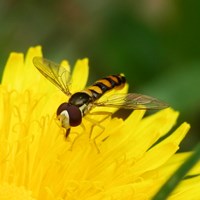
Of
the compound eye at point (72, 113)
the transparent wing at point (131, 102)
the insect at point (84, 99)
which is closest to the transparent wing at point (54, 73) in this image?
the insect at point (84, 99)

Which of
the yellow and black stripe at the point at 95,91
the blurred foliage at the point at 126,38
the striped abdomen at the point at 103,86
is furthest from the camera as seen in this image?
the blurred foliage at the point at 126,38

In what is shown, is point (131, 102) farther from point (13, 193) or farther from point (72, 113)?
point (13, 193)

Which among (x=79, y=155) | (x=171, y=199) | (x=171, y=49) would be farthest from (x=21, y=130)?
(x=171, y=49)

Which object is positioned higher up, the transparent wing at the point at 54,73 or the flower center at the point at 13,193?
the transparent wing at the point at 54,73

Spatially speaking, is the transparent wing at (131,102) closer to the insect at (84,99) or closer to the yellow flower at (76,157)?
the insect at (84,99)

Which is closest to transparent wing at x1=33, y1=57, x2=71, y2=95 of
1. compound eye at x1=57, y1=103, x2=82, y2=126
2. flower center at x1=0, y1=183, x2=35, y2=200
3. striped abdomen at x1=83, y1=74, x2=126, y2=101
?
striped abdomen at x1=83, y1=74, x2=126, y2=101

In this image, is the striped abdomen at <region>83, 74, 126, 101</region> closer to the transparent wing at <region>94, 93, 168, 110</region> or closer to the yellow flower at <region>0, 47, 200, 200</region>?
the transparent wing at <region>94, 93, 168, 110</region>
